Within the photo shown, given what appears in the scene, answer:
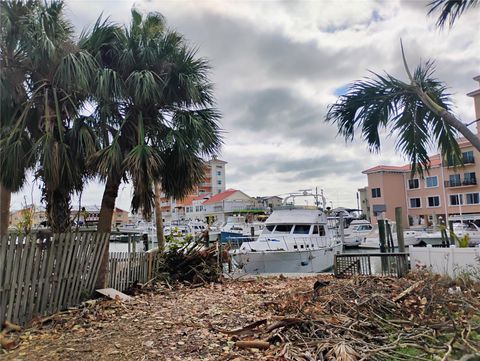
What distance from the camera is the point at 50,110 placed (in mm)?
7230

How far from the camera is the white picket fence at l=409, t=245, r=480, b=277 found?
30.1 ft

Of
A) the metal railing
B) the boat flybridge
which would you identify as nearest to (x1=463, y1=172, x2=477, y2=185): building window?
the boat flybridge

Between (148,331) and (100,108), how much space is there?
4.90m

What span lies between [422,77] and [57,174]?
6795 millimetres

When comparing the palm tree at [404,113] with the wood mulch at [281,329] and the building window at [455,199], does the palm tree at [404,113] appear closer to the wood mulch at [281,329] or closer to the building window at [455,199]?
the wood mulch at [281,329]

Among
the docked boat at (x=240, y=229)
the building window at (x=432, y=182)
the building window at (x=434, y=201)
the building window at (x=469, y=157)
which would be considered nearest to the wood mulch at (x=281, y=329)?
the docked boat at (x=240, y=229)

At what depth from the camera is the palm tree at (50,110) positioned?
21.4 feet

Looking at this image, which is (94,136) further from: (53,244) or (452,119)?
(452,119)

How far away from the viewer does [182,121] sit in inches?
349

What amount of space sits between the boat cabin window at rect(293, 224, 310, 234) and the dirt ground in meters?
11.4

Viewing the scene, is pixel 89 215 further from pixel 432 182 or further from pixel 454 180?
pixel 432 182

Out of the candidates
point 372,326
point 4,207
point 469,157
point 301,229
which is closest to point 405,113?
point 372,326

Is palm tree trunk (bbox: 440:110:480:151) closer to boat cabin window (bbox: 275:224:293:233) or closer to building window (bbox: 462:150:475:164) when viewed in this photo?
boat cabin window (bbox: 275:224:293:233)

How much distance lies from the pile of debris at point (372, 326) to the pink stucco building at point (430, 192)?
37618 millimetres
